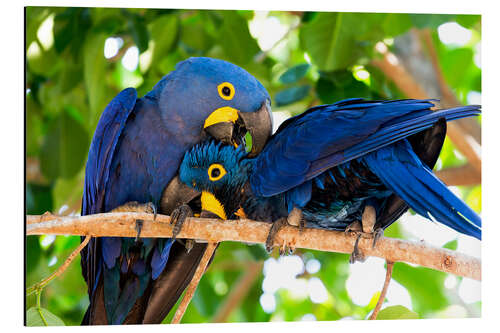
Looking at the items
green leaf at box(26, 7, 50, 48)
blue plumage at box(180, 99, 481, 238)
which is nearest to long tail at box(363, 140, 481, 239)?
blue plumage at box(180, 99, 481, 238)

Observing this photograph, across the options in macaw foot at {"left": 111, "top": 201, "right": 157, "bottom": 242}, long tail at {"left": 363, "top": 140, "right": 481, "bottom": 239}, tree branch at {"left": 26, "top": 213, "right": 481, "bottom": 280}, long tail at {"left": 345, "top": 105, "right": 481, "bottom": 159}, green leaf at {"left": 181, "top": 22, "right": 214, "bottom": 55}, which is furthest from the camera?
green leaf at {"left": 181, "top": 22, "right": 214, "bottom": 55}

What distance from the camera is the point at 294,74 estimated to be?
2.24 metres

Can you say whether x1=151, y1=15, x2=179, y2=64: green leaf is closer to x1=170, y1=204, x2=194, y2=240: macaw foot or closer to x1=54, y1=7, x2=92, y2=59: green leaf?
x1=54, y1=7, x2=92, y2=59: green leaf

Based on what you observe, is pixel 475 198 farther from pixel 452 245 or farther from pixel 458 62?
pixel 458 62

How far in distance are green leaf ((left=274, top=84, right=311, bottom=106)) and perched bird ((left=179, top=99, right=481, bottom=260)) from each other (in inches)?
9.0

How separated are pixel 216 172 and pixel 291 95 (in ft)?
1.67

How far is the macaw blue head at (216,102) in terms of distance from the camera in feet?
6.33

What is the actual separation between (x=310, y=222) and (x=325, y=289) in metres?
0.46

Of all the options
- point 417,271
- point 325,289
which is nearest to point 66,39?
point 325,289

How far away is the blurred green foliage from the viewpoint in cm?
207

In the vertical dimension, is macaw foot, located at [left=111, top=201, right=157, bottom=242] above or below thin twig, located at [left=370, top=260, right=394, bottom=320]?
above

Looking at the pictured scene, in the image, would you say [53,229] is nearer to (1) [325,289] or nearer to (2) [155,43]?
(2) [155,43]

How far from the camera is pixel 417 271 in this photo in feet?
6.95

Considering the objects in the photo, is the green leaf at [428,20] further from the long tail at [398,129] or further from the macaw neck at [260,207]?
the macaw neck at [260,207]
